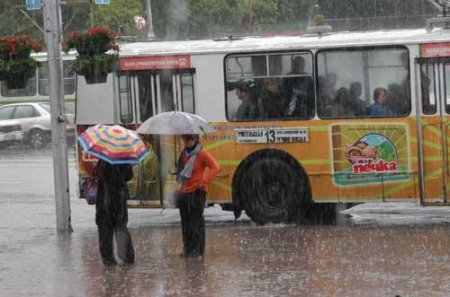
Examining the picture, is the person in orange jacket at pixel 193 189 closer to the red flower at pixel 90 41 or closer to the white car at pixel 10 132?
the red flower at pixel 90 41

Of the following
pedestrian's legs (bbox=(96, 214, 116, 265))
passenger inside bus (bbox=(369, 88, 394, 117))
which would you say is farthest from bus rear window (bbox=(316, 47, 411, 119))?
pedestrian's legs (bbox=(96, 214, 116, 265))

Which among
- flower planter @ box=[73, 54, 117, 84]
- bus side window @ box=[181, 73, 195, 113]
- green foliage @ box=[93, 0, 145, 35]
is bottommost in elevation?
bus side window @ box=[181, 73, 195, 113]

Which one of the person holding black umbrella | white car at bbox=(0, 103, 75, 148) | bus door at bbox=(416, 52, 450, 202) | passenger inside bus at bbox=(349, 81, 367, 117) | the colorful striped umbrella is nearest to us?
the colorful striped umbrella

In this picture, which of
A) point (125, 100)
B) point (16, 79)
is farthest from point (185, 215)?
point (125, 100)

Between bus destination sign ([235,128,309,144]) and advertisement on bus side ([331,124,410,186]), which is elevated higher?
bus destination sign ([235,128,309,144])

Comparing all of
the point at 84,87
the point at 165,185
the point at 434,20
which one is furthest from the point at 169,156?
the point at 434,20

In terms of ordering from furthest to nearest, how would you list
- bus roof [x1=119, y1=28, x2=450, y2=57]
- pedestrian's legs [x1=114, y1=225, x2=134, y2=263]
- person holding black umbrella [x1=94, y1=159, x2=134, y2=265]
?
bus roof [x1=119, y1=28, x2=450, y2=57] < pedestrian's legs [x1=114, y1=225, x2=134, y2=263] < person holding black umbrella [x1=94, y1=159, x2=134, y2=265]

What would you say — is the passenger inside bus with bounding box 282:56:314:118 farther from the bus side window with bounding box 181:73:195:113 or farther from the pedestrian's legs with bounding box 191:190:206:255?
the pedestrian's legs with bounding box 191:190:206:255

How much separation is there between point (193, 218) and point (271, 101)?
3661mm

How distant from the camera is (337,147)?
15922 millimetres

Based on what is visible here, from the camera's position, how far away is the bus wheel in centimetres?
3403

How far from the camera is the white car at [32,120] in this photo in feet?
111

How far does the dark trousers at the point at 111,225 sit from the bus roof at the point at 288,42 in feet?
14.1

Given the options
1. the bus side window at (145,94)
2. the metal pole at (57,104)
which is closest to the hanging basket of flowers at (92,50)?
the metal pole at (57,104)
